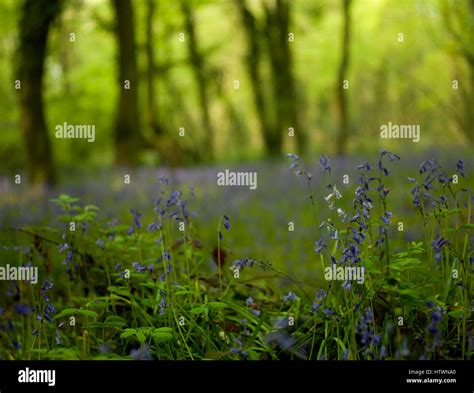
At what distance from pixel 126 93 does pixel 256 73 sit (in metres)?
3.95

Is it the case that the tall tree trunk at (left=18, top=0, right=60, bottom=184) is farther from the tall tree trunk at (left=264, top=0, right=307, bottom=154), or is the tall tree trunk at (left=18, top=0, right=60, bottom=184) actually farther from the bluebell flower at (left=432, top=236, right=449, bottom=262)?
the bluebell flower at (left=432, top=236, right=449, bottom=262)

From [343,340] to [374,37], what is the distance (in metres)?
7.55

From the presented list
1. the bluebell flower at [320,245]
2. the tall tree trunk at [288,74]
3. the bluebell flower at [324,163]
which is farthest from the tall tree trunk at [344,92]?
the bluebell flower at [320,245]

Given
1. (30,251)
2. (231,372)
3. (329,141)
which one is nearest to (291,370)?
(231,372)

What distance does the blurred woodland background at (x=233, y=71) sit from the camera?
626 cm

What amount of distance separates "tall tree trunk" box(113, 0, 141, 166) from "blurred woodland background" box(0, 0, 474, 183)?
18 millimetres

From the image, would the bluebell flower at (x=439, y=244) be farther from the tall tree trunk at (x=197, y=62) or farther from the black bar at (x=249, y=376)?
the tall tree trunk at (x=197, y=62)

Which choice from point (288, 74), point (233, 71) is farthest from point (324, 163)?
point (233, 71)

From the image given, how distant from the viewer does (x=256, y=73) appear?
11.5 metres

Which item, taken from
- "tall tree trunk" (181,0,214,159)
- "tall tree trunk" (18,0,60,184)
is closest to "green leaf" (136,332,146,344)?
"tall tree trunk" (18,0,60,184)

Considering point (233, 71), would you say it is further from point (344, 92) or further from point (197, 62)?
point (344, 92)

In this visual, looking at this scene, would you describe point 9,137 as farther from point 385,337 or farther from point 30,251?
point 385,337

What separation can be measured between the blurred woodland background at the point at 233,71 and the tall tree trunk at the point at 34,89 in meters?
0.01

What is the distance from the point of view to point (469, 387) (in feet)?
8.72
